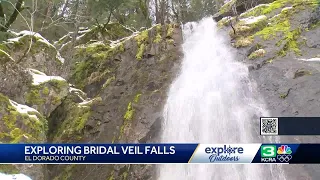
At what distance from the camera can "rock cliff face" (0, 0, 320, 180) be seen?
9680 mm

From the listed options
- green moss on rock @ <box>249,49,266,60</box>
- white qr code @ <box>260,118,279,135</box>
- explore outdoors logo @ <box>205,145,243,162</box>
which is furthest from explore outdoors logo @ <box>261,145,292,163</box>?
green moss on rock @ <box>249,49,266,60</box>

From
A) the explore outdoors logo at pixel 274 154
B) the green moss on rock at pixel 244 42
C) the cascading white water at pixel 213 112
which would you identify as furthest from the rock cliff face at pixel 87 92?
the explore outdoors logo at pixel 274 154

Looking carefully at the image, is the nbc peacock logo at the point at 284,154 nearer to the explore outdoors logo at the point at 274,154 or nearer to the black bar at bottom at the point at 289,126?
the explore outdoors logo at the point at 274,154

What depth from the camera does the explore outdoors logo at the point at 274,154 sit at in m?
6.89

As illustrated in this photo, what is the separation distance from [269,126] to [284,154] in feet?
5.75

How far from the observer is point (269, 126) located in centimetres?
861

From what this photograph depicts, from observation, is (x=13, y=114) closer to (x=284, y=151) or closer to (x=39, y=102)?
(x=39, y=102)

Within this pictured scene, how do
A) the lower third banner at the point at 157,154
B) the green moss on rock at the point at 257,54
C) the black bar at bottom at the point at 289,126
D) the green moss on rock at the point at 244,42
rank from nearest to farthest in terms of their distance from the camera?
the lower third banner at the point at 157,154
the black bar at bottom at the point at 289,126
the green moss on rock at the point at 257,54
the green moss on rock at the point at 244,42

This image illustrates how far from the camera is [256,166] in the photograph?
860cm

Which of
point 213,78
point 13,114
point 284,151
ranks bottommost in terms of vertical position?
point 284,151

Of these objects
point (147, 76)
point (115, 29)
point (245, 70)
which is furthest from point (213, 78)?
point (115, 29)

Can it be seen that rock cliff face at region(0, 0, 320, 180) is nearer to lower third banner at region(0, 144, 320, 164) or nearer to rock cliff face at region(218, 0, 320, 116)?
rock cliff face at region(218, 0, 320, 116)

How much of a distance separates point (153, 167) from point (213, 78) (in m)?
4.17

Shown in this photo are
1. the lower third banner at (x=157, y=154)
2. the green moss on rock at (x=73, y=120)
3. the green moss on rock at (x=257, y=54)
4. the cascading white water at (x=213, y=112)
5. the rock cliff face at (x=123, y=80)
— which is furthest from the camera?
the green moss on rock at (x=257, y=54)
